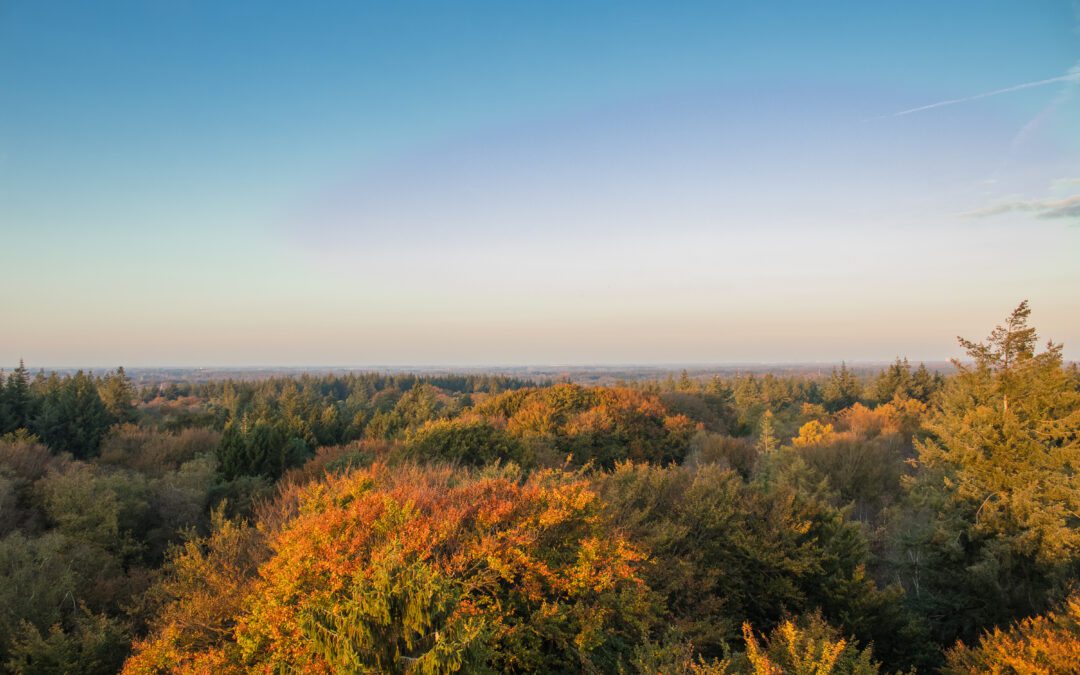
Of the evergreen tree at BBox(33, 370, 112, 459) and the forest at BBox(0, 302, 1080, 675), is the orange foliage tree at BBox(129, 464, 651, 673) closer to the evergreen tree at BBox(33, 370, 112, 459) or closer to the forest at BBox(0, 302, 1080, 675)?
the forest at BBox(0, 302, 1080, 675)

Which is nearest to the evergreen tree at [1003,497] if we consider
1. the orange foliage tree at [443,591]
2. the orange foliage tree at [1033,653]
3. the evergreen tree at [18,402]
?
the orange foliage tree at [1033,653]

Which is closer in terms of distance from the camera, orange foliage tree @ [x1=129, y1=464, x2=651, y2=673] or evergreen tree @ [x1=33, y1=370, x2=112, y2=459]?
orange foliage tree @ [x1=129, y1=464, x2=651, y2=673]

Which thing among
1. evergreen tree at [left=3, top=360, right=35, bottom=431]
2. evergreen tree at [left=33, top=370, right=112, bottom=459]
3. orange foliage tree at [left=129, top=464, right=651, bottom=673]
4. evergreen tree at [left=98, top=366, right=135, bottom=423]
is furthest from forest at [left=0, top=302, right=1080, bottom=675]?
evergreen tree at [left=98, top=366, right=135, bottom=423]

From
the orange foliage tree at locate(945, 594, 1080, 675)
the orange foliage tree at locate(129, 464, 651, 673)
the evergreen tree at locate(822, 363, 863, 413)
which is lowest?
the evergreen tree at locate(822, 363, 863, 413)

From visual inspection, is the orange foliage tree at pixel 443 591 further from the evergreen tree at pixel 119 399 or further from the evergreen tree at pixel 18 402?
the evergreen tree at pixel 119 399

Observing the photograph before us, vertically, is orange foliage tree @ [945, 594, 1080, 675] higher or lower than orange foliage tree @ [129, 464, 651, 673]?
lower

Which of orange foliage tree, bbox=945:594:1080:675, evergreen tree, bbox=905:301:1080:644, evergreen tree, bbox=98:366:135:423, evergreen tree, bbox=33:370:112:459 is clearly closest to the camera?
orange foliage tree, bbox=945:594:1080:675

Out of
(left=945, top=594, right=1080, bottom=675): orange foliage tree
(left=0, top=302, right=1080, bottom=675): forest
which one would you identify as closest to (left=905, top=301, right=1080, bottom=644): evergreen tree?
(left=0, top=302, right=1080, bottom=675): forest

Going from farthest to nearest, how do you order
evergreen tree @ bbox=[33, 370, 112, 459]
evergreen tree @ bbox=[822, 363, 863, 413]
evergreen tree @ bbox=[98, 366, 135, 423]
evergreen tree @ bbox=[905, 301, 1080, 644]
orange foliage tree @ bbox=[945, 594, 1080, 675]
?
evergreen tree @ bbox=[822, 363, 863, 413], evergreen tree @ bbox=[98, 366, 135, 423], evergreen tree @ bbox=[33, 370, 112, 459], evergreen tree @ bbox=[905, 301, 1080, 644], orange foliage tree @ bbox=[945, 594, 1080, 675]

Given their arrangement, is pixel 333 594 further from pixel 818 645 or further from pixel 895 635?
pixel 895 635
